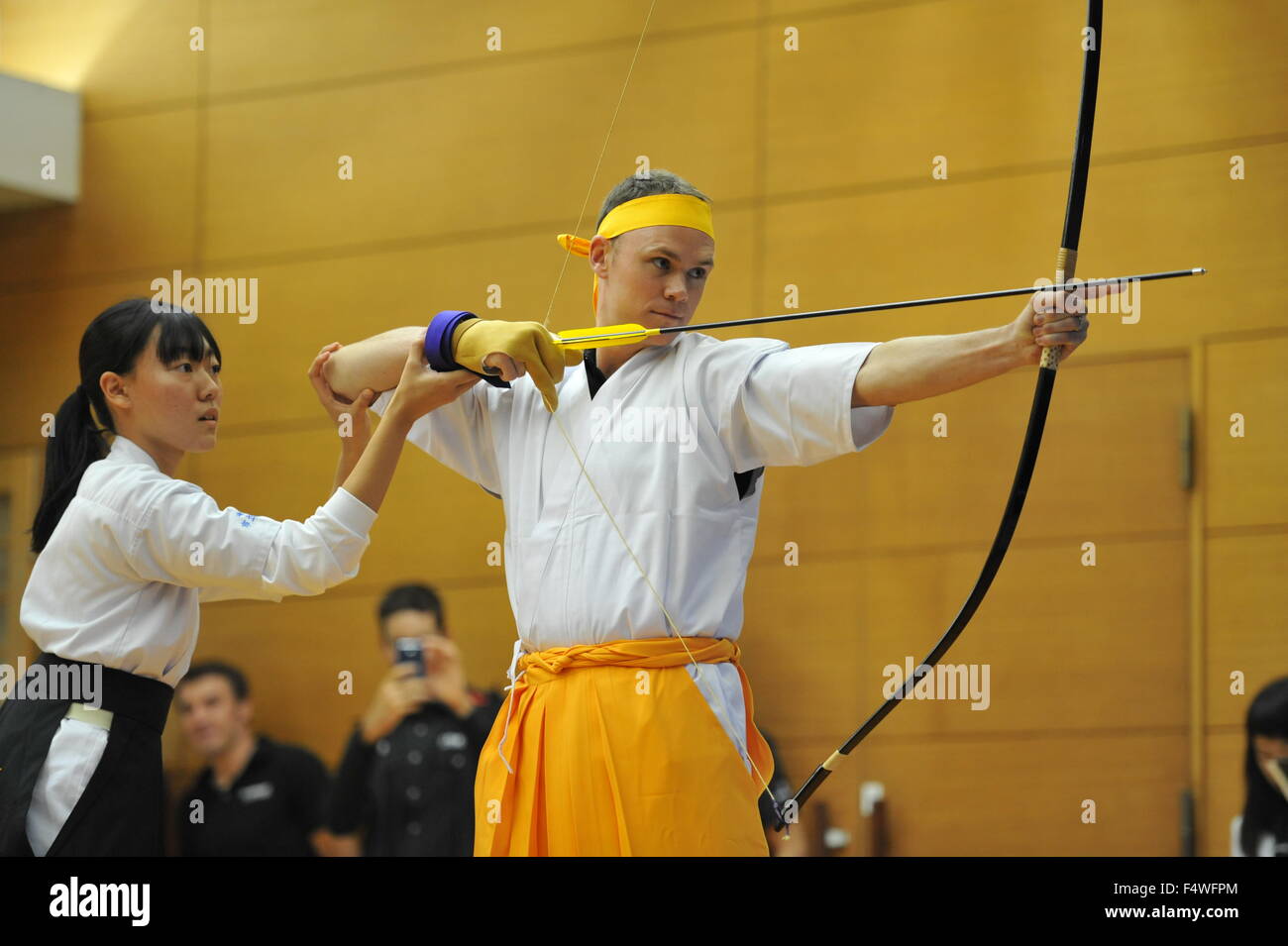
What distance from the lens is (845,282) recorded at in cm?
469

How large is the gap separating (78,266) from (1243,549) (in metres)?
4.28

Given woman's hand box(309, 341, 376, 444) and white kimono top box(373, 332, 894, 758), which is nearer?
white kimono top box(373, 332, 894, 758)

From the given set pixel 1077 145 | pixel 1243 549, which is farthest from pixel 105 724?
pixel 1243 549

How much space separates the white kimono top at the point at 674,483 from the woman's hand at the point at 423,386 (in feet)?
0.52

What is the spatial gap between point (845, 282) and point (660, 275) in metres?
2.38

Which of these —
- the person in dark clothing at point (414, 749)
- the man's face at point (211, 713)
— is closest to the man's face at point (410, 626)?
the person in dark clothing at point (414, 749)

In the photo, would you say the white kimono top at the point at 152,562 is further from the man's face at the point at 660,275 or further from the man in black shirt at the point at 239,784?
the man in black shirt at the point at 239,784

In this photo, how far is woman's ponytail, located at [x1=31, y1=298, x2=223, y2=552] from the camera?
2.51m

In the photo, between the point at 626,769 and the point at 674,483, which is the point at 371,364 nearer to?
the point at 674,483

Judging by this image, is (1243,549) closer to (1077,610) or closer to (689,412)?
(1077,610)

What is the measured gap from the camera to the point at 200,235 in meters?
5.60

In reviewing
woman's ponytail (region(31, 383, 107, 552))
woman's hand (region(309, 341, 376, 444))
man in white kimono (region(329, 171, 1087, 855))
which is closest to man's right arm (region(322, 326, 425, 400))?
woman's hand (region(309, 341, 376, 444))

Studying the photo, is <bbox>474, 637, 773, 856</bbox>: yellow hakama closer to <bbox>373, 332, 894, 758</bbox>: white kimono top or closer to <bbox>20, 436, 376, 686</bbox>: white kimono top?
<bbox>373, 332, 894, 758</bbox>: white kimono top

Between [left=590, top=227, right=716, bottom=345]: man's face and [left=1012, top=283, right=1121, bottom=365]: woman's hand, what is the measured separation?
0.63 m
